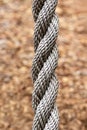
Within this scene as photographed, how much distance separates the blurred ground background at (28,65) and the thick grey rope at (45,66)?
1.85 metres

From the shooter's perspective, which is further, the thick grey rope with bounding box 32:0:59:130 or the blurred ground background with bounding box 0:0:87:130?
the blurred ground background with bounding box 0:0:87:130

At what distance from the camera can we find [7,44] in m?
3.67

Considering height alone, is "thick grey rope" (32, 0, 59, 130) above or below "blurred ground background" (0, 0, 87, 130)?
below

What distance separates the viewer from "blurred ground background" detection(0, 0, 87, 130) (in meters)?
2.94

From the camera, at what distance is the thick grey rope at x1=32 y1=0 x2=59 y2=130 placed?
3.27 feet

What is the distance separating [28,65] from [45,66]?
2452 millimetres

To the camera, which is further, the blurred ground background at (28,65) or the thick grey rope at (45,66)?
the blurred ground background at (28,65)

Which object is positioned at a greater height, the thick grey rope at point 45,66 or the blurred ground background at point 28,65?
the blurred ground background at point 28,65

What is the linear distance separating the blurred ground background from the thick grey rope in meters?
1.85

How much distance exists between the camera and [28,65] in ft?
11.3

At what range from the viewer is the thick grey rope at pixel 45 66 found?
1.00 meters

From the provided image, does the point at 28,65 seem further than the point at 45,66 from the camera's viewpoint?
Yes

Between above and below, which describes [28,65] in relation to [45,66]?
above

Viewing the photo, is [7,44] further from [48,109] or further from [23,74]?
[48,109]
